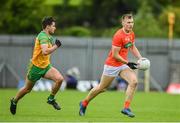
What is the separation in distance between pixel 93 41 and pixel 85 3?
23514 mm

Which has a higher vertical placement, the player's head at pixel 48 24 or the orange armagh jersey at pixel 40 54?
the player's head at pixel 48 24

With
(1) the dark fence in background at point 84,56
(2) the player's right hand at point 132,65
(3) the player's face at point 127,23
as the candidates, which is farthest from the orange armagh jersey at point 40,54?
(1) the dark fence in background at point 84,56

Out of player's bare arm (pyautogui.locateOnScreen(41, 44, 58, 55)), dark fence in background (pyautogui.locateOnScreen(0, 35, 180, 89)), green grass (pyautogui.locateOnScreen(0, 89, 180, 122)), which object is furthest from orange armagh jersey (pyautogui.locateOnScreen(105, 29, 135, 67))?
dark fence in background (pyautogui.locateOnScreen(0, 35, 180, 89))

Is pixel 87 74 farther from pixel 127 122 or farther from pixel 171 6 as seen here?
pixel 127 122

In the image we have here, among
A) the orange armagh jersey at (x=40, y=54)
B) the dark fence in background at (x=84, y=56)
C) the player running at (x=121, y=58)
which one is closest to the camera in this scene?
the player running at (x=121, y=58)

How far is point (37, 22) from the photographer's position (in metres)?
58.1

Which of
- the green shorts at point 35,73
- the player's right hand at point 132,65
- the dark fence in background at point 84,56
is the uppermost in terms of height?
the player's right hand at point 132,65

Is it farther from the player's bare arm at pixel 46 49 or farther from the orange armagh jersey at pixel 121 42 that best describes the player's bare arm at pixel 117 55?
the player's bare arm at pixel 46 49

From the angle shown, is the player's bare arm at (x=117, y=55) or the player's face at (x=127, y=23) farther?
the player's face at (x=127, y=23)

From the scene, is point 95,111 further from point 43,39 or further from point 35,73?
point 43,39

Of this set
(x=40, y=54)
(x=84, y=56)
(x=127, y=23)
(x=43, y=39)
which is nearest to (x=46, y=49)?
(x=43, y=39)

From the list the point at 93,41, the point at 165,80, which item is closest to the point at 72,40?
the point at 93,41

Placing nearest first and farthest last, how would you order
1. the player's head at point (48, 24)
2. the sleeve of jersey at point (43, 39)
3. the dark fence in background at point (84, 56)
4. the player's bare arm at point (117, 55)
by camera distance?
1. the player's bare arm at point (117, 55)
2. the sleeve of jersey at point (43, 39)
3. the player's head at point (48, 24)
4. the dark fence in background at point (84, 56)

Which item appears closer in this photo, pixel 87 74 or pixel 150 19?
pixel 87 74
